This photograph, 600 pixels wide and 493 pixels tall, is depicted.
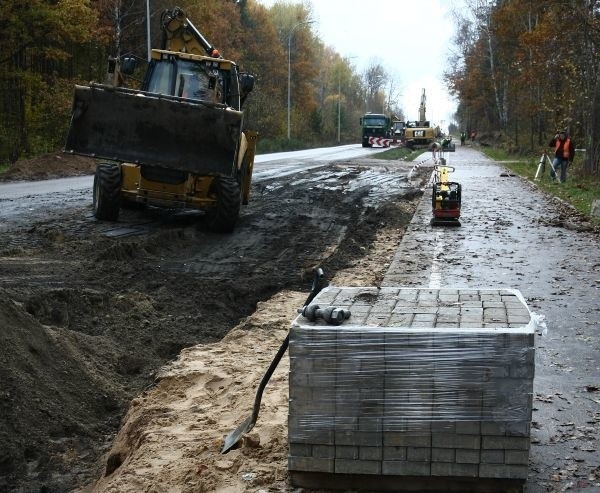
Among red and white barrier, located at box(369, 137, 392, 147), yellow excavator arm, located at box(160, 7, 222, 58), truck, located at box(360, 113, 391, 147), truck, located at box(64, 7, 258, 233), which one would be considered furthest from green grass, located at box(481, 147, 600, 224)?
truck, located at box(360, 113, 391, 147)

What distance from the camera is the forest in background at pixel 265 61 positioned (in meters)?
28.2

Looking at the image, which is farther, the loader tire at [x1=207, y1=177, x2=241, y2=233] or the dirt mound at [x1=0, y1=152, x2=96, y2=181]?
the dirt mound at [x1=0, y1=152, x2=96, y2=181]

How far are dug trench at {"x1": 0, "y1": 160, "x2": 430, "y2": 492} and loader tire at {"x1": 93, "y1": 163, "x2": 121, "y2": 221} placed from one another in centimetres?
29

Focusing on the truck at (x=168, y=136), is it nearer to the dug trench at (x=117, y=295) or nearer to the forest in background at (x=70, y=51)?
the dug trench at (x=117, y=295)

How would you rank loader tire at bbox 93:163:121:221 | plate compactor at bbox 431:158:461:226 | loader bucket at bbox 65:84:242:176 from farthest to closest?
1. plate compactor at bbox 431:158:461:226
2. loader tire at bbox 93:163:121:221
3. loader bucket at bbox 65:84:242:176

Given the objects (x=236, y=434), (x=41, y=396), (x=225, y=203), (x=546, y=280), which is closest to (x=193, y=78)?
(x=225, y=203)

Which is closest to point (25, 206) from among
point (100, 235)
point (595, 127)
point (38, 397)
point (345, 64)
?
point (100, 235)

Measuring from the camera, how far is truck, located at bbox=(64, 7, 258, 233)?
1277 cm

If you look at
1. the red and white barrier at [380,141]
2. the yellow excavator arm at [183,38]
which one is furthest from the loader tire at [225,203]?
the red and white barrier at [380,141]

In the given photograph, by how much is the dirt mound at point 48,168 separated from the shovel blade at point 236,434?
20174 mm

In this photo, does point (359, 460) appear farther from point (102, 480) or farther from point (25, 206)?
point (25, 206)

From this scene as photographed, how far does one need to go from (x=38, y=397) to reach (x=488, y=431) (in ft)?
12.7

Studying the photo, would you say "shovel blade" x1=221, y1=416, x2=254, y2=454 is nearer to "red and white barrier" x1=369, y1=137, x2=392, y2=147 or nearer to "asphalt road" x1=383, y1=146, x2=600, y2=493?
"asphalt road" x1=383, y1=146, x2=600, y2=493

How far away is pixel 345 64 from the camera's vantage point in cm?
13588
